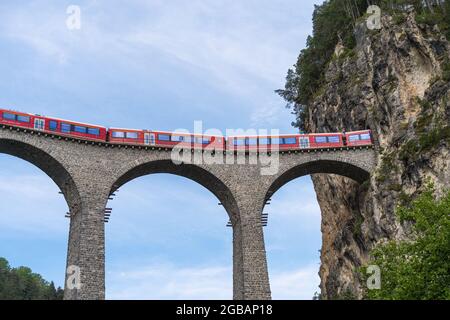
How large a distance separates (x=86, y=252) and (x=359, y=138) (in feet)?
86.8

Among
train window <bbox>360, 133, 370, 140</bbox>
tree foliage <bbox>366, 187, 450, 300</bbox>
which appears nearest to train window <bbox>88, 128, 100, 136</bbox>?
train window <bbox>360, 133, 370, 140</bbox>

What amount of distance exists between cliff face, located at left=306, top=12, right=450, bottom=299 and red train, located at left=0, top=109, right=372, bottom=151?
3444mm

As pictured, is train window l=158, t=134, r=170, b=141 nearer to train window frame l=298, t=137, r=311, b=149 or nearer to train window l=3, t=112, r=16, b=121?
train window l=3, t=112, r=16, b=121

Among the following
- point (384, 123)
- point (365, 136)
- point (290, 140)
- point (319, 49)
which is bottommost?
point (290, 140)

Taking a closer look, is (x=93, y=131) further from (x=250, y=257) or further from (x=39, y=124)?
(x=250, y=257)

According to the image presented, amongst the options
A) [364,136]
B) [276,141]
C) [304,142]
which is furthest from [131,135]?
[364,136]

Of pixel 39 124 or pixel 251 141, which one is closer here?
pixel 39 124

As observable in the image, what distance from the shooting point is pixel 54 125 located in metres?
40.7

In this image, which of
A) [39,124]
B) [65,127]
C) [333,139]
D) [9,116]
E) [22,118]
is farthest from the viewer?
[333,139]

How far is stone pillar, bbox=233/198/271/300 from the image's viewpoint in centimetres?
4041

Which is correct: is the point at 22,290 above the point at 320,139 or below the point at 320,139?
below
